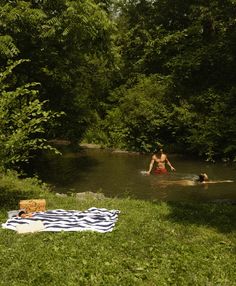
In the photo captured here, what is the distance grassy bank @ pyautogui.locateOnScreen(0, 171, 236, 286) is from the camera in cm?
736

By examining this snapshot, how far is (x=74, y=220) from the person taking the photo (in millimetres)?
10344

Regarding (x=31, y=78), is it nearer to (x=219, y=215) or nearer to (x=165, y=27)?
(x=219, y=215)

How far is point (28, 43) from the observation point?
2000cm

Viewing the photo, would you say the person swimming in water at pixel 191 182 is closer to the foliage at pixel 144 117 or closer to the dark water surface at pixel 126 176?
the dark water surface at pixel 126 176

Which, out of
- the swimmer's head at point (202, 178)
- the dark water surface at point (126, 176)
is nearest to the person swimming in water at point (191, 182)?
the swimmer's head at point (202, 178)

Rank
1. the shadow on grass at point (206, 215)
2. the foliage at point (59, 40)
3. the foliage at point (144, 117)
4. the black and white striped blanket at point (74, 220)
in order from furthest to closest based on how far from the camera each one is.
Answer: the foliage at point (144, 117) → the foliage at point (59, 40) → the shadow on grass at point (206, 215) → the black and white striped blanket at point (74, 220)

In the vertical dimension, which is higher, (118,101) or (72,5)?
(72,5)

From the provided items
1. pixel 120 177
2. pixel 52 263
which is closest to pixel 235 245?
pixel 52 263

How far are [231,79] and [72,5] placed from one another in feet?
51.2

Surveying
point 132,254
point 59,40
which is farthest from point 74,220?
point 59,40

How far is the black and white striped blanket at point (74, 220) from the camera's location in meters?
9.74

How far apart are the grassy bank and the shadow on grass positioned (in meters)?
0.02

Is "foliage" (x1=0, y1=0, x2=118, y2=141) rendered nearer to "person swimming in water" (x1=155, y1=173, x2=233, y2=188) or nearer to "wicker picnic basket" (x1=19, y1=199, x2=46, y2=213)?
"person swimming in water" (x1=155, y1=173, x2=233, y2=188)

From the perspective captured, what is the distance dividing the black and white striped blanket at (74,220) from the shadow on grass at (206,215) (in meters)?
1.50
